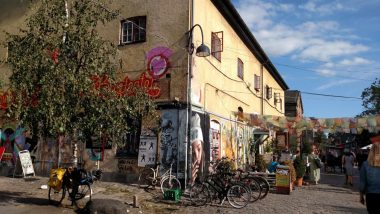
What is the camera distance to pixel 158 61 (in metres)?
14.7

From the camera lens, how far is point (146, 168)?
46.1 ft

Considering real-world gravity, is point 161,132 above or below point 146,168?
above

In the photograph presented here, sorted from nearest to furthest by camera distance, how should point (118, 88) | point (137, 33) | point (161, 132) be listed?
point (118, 88) < point (161, 132) < point (137, 33)

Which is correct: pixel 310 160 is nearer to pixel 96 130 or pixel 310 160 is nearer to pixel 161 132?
pixel 161 132

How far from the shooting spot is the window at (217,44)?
16.8 metres

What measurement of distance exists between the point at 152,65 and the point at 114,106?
14.5 feet

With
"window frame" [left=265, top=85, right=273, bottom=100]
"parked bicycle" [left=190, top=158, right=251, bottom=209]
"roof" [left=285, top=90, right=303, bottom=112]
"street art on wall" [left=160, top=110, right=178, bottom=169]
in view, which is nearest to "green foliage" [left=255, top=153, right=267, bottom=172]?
"window frame" [left=265, top=85, right=273, bottom=100]

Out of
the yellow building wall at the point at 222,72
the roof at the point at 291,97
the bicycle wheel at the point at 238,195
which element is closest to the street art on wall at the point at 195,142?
the yellow building wall at the point at 222,72

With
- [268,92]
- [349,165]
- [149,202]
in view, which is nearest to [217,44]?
[149,202]

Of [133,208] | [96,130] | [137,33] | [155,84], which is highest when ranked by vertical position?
[137,33]

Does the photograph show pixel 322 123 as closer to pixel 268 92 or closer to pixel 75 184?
pixel 268 92

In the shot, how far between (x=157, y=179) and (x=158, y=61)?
4.32 metres

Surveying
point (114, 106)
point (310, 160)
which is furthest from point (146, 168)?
point (310, 160)

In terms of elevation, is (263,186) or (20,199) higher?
(263,186)
